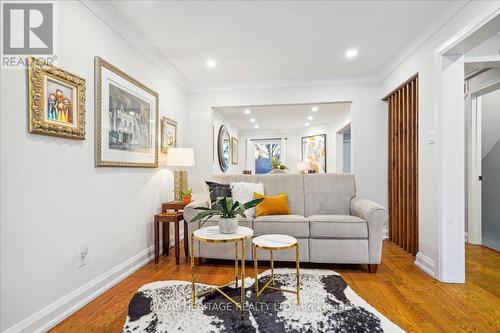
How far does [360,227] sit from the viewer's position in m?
2.56

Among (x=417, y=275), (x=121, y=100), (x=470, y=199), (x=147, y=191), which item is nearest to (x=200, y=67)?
(x=121, y=100)

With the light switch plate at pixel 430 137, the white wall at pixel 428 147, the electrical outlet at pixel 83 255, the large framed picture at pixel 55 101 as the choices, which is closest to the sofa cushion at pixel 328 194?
the white wall at pixel 428 147

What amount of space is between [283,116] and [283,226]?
13.1ft

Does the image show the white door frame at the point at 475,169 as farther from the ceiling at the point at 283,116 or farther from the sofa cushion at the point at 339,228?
the sofa cushion at the point at 339,228

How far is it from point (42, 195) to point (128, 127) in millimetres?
1100

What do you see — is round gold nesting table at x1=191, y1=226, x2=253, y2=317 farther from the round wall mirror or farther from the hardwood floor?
the round wall mirror

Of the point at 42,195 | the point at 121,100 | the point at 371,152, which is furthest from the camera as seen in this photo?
the point at 371,152

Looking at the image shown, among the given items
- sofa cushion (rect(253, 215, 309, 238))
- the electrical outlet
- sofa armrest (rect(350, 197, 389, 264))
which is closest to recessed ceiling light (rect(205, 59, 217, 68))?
sofa cushion (rect(253, 215, 309, 238))

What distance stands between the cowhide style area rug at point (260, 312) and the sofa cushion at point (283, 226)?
0.53 metres

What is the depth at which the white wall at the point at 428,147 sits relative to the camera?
239 centimetres

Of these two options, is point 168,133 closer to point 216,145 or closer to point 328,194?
point 216,145

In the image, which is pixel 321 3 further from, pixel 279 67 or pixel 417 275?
pixel 417 275

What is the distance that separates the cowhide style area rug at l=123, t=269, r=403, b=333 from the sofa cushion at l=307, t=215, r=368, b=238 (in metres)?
0.52

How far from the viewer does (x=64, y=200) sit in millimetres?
1796
